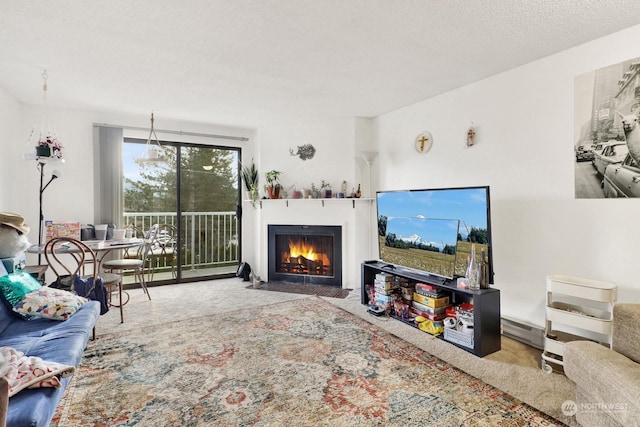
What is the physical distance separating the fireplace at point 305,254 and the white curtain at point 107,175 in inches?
80.0

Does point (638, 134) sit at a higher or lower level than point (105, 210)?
higher

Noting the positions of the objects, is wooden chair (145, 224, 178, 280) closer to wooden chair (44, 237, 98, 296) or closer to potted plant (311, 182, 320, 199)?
wooden chair (44, 237, 98, 296)

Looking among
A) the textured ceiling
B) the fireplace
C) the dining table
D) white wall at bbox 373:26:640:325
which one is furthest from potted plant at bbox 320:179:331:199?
the dining table

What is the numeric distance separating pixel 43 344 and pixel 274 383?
4.26ft

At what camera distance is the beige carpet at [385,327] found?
79.7 inches

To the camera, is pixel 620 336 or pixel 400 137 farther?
pixel 400 137

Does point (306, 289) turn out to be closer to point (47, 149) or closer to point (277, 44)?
point (277, 44)

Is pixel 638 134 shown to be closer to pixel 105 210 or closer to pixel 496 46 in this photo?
pixel 496 46

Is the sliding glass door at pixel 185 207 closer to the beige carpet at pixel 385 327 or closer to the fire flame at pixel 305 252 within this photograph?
the beige carpet at pixel 385 327

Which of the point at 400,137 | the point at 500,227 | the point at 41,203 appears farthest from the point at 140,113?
the point at 500,227

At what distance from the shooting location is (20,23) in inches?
83.0

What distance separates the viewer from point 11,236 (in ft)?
8.34

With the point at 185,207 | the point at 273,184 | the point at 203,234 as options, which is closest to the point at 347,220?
the point at 273,184

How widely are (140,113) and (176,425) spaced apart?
380 centimetres
